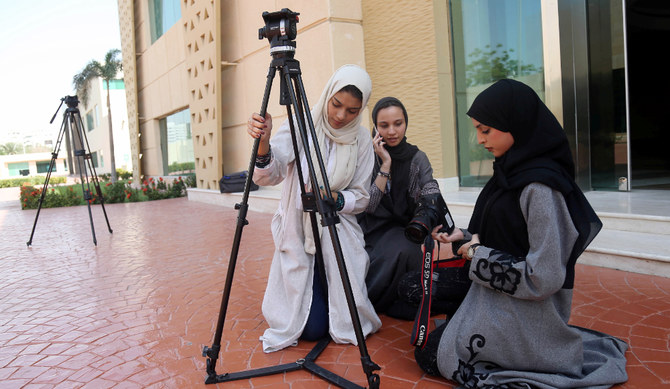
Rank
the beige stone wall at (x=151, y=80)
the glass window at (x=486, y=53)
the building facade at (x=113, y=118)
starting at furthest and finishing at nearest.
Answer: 1. the building facade at (x=113, y=118)
2. the beige stone wall at (x=151, y=80)
3. the glass window at (x=486, y=53)

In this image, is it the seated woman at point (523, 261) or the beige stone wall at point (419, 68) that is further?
the beige stone wall at point (419, 68)

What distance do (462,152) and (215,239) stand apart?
3805mm

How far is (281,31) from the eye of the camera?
6.56ft

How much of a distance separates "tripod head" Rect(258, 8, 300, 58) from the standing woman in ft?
1.79

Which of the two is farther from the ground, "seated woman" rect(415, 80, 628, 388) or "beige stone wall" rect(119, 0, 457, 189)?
"beige stone wall" rect(119, 0, 457, 189)

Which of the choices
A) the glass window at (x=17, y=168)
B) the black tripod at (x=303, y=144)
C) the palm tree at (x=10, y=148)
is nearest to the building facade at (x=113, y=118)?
the black tripod at (x=303, y=144)

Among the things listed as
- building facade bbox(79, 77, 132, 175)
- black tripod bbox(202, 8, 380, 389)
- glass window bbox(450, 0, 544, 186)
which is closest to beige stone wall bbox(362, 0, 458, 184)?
glass window bbox(450, 0, 544, 186)

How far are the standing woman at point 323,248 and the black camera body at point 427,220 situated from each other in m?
0.58

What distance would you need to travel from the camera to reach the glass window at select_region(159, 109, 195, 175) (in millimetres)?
14539

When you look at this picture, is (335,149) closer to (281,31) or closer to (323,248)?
(323,248)

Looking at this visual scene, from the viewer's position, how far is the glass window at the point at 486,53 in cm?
615

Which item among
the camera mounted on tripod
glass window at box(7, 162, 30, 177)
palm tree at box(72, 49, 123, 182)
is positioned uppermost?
palm tree at box(72, 49, 123, 182)

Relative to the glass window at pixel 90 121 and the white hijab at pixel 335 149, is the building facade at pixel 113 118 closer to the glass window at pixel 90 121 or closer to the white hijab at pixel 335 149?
the glass window at pixel 90 121

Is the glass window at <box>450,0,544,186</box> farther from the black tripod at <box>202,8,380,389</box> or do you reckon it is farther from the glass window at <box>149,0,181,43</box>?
the glass window at <box>149,0,181,43</box>
